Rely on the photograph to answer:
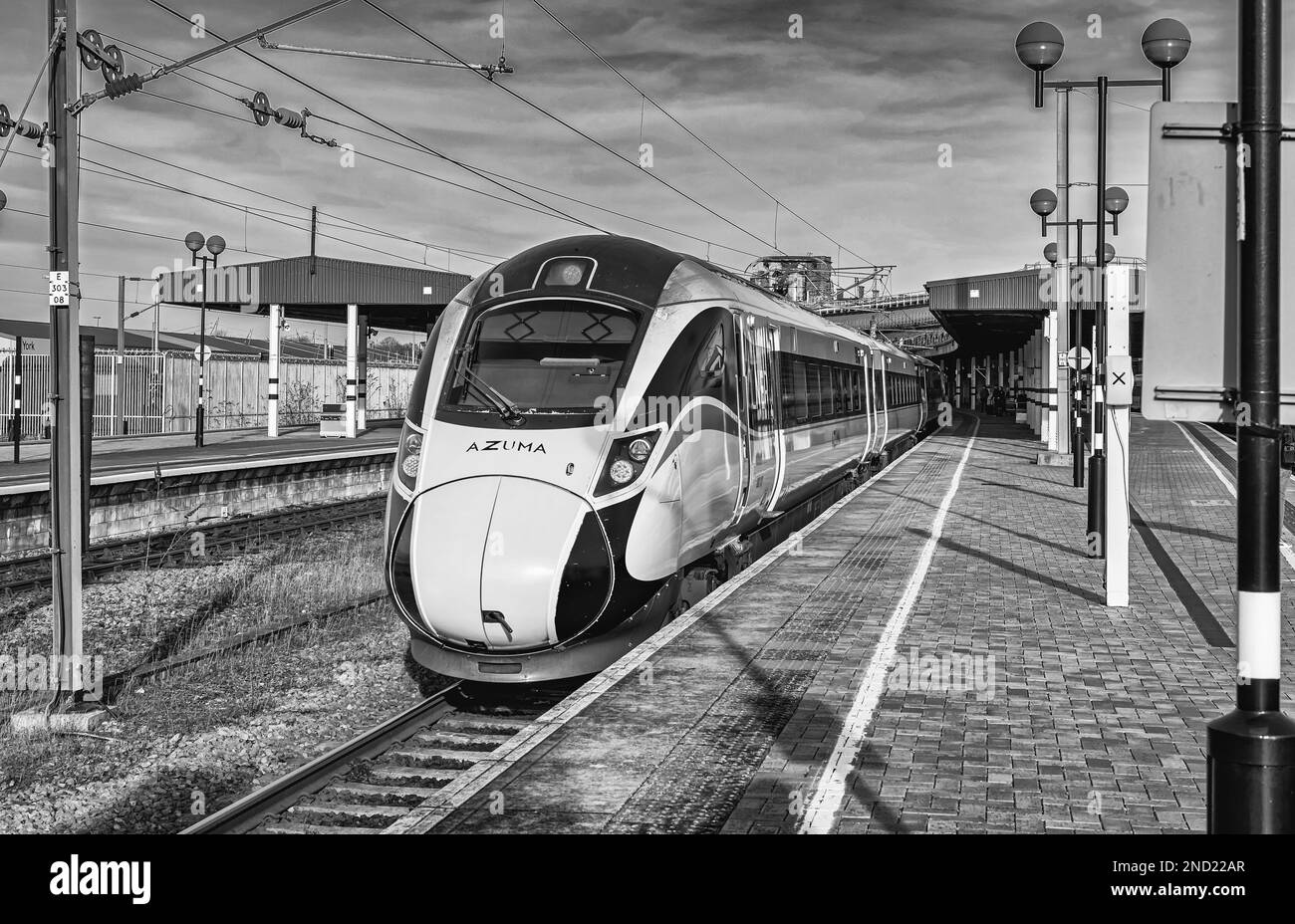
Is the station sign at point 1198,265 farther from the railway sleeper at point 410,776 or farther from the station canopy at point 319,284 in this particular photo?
the station canopy at point 319,284

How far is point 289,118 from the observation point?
46.8ft

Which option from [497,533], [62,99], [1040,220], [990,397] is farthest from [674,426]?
[990,397]

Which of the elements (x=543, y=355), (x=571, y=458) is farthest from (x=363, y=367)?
(x=571, y=458)

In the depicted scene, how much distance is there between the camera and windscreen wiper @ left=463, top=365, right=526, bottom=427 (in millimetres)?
8984

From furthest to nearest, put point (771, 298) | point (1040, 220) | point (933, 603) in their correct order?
point (1040, 220) → point (771, 298) → point (933, 603)

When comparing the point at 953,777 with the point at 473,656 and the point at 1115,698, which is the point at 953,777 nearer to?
Result: the point at 1115,698

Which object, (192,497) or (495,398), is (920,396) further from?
(495,398)

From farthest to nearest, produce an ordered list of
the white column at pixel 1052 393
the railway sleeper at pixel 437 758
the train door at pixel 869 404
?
the white column at pixel 1052 393
the train door at pixel 869 404
the railway sleeper at pixel 437 758

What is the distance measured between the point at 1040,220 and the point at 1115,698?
67.2 feet

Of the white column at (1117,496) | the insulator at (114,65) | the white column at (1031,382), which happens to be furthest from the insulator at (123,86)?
the white column at (1031,382)

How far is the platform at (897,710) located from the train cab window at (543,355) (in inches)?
78.0

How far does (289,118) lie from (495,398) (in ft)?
22.5

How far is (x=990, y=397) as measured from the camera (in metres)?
69.3

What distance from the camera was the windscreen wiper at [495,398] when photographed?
898 cm
